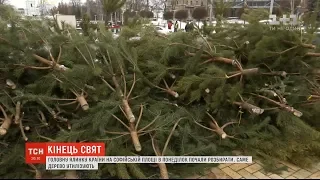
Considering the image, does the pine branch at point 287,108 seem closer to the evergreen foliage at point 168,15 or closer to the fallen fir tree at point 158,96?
the fallen fir tree at point 158,96

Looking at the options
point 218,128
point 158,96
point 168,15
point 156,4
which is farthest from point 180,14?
point 218,128

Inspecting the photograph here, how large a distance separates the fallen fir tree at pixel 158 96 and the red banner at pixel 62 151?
6 cm

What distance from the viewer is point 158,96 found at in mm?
3148

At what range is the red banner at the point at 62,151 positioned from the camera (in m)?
2.31

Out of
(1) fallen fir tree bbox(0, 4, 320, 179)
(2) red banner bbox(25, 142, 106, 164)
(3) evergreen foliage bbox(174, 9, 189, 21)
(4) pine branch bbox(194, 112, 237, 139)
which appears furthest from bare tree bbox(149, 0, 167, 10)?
(2) red banner bbox(25, 142, 106, 164)

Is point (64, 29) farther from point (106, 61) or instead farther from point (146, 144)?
point (146, 144)

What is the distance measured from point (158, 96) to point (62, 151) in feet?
4.37

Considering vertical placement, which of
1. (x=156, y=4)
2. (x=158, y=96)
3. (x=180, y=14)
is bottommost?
(x=158, y=96)

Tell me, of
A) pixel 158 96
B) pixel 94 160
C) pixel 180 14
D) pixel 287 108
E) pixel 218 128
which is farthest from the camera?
pixel 180 14

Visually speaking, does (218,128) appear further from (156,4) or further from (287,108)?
(156,4)

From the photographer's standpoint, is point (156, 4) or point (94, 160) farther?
point (156, 4)

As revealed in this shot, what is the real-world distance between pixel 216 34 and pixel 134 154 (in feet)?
7.28

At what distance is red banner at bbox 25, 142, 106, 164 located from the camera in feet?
7.58

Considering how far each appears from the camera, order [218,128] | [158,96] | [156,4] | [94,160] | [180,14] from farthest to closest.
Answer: [156,4] → [180,14] → [158,96] → [218,128] → [94,160]
